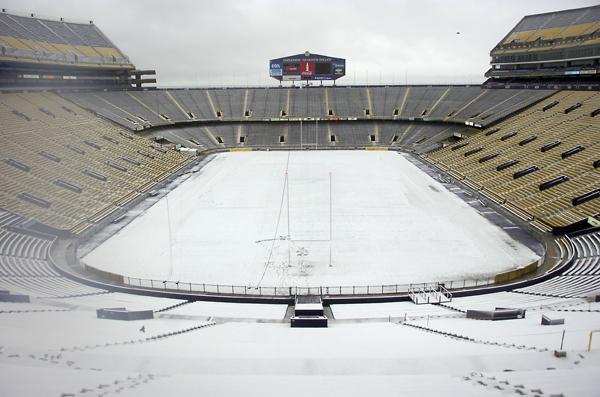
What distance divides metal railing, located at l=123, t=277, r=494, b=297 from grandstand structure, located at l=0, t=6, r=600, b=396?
0.13 m

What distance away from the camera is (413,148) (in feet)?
188

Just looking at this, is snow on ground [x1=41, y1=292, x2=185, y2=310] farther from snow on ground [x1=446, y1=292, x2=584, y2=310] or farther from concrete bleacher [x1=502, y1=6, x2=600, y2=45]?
concrete bleacher [x1=502, y1=6, x2=600, y2=45]

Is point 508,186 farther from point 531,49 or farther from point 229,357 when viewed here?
point 531,49

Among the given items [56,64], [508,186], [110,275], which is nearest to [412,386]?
[110,275]

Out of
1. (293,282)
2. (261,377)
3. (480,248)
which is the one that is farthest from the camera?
(480,248)

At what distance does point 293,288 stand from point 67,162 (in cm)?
2548

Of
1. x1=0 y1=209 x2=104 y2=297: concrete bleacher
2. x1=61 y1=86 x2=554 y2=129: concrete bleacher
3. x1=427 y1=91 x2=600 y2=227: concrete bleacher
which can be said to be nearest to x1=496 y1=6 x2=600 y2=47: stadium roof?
x1=61 y1=86 x2=554 y2=129: concrete bleacher

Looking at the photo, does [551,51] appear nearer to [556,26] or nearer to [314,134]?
[556,26]

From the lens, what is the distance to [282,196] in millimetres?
35125

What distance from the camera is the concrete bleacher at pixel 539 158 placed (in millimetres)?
29188

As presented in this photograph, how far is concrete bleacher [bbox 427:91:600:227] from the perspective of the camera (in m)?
29.2

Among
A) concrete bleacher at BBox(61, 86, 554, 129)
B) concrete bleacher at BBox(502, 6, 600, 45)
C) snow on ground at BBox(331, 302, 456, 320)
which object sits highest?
concrete bleacher at BBox(502, 6, 600, 45)

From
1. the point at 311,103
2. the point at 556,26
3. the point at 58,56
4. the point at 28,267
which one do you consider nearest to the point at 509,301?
the point at 28,267

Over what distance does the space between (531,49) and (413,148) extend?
22053 millimetres
